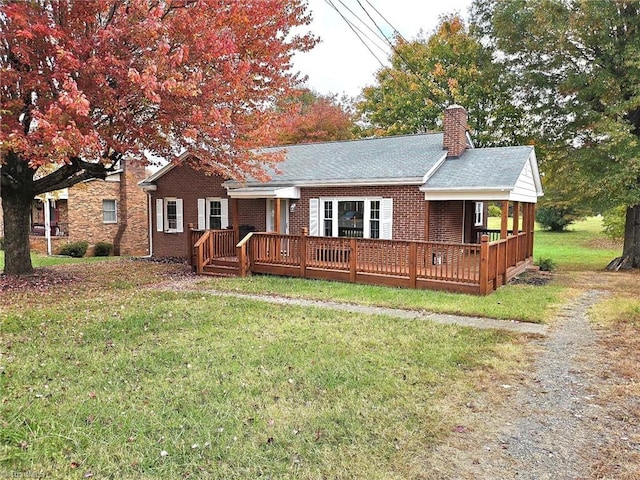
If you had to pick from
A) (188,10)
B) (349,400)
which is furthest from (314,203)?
(349,400)

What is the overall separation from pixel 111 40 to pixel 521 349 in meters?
Answer: 9.23

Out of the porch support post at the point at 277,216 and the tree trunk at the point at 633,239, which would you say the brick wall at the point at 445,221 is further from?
the tree trunk at the point at 633,239

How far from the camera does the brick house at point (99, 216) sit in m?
22.7

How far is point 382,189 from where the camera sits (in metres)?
13.3

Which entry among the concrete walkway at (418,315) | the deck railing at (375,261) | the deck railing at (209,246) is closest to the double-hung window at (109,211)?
the deck railing at (209,246)

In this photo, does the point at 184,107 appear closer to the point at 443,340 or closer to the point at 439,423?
the point at 443,340

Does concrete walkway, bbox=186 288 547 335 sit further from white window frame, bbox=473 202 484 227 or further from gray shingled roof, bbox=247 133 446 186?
white window frame, bbox=473 202 484 227

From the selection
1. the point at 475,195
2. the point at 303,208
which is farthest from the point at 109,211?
the point at 475,195

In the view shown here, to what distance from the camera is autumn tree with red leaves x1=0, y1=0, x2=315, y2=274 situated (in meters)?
8.40

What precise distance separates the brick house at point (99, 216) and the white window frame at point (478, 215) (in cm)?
1650

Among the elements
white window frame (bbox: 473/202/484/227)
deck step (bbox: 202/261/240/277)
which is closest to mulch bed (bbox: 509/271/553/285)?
white window frame (bbox: 473/202/484/227)

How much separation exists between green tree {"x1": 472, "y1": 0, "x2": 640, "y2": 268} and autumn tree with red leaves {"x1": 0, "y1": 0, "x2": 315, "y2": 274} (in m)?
8.65

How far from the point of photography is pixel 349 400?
430cm

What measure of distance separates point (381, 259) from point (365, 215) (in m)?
2.88
